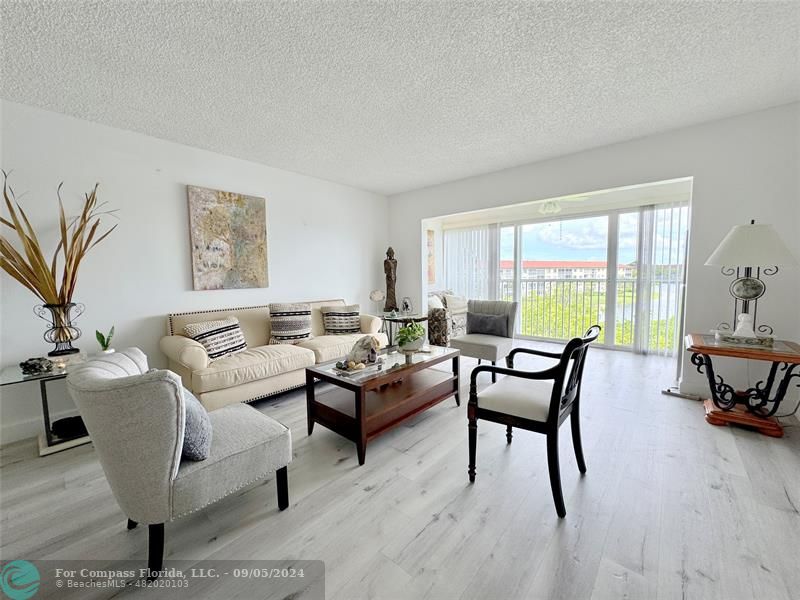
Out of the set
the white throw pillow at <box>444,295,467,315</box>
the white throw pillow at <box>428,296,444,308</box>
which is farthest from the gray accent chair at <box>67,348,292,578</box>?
the white throw pillow at <box>444,295,467,315</box>

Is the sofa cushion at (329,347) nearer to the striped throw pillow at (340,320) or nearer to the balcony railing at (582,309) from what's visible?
the striped throw pillow at (340,320)

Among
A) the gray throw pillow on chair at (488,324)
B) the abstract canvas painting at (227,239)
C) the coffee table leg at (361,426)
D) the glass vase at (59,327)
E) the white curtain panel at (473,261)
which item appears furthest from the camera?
the white curtain panel at (473,261)

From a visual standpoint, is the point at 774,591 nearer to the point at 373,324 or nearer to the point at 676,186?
the point at 373,324

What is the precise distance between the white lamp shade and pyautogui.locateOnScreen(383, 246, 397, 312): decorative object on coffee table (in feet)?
11.6

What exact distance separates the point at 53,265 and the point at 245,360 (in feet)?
4.80

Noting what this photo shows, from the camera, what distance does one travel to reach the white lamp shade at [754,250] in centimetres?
207

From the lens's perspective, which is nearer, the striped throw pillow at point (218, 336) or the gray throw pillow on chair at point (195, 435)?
the gray throw pillow on chair at point (195, 435)

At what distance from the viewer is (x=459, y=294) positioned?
6.02 metres

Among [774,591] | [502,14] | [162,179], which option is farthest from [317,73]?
[774,591]

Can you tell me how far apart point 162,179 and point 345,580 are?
11.2 feet

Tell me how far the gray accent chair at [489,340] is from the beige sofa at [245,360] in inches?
38.6

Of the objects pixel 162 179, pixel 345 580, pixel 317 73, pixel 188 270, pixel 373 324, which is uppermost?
pixel 317 73

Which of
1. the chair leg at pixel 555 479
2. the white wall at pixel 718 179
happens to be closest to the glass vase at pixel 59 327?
the chair leg at pixel 555 479

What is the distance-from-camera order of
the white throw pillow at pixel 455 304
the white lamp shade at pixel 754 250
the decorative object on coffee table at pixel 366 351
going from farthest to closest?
1. the white throw pillow at pixel 455 304
2. the decorative object on coffee table at pixel 366 351
3. the white lamp shade at pixel 754 250
